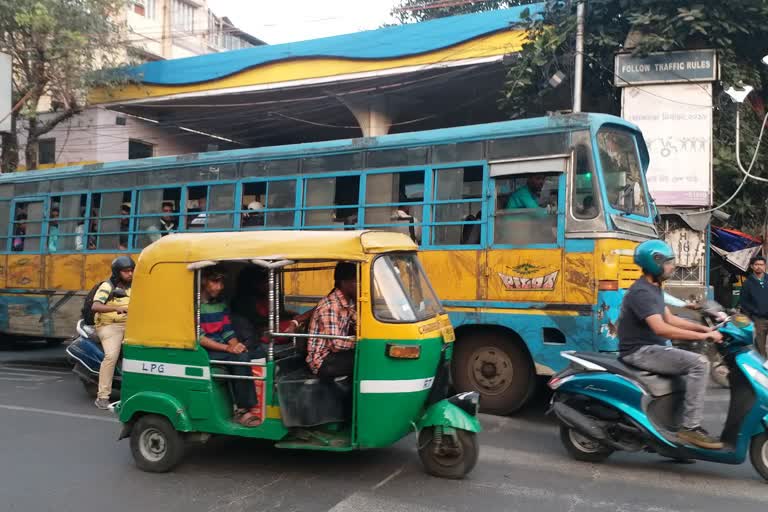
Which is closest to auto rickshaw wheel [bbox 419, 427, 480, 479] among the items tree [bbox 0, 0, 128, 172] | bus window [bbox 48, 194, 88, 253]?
bus window [bbox 48, 194, 88, 253]

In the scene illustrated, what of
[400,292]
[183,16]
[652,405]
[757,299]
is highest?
[183,16]

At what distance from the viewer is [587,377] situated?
5160 mm

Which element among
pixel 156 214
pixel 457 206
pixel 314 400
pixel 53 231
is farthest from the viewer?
pixel 53 231

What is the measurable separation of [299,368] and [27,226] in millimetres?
7562

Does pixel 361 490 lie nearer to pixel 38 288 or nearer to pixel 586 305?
pixel 586 305

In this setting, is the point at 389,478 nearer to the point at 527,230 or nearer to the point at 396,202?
the point at 527,230

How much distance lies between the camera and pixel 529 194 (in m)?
6.94

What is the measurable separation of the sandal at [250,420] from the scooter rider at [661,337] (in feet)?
9.08

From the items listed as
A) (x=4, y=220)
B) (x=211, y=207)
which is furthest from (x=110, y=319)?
(x=4, y=220)

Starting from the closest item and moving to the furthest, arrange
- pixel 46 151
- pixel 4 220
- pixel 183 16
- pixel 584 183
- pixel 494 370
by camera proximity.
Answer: pixel 584 183 < pixel 494 370 < pixel 4 220 < pixel 46 151 < pixel 183 16

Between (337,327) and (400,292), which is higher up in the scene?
(400,292)

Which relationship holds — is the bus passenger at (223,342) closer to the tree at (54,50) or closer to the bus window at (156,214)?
the bus window at (156,214)

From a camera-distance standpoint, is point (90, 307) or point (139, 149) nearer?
point (90, 307)

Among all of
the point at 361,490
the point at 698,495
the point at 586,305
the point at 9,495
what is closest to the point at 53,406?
the point at 9,495
